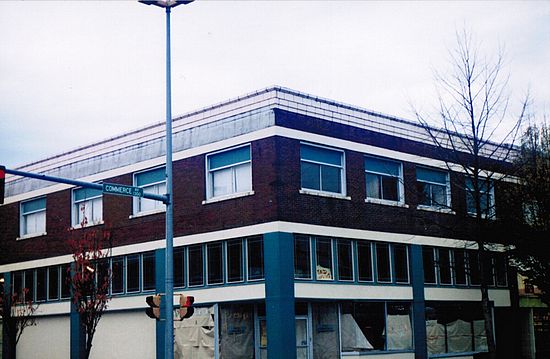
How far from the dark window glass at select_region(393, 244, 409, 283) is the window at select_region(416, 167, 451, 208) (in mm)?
2609

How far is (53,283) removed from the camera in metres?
39.6

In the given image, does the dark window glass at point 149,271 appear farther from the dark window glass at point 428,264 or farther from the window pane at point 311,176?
the dark window glass at point 428,264

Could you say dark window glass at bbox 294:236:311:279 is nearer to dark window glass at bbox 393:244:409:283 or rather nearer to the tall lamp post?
dark window glass at bbox 393:244:409:283

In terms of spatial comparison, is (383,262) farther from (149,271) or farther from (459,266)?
(149,271)

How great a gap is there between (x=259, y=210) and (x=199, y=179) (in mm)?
3763

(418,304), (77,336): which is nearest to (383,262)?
(418,304)

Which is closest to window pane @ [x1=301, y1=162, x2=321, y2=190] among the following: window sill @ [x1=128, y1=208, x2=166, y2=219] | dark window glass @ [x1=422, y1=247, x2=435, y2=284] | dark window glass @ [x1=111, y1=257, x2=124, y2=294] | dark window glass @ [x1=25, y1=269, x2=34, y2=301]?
window sill @ [x1=128, y1=208, x2=166, y2=219]

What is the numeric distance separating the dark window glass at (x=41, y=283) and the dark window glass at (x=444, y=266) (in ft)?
62.2

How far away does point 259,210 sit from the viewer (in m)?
29.9

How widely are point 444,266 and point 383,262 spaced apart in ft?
14.7

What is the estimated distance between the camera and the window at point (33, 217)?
1622 inches

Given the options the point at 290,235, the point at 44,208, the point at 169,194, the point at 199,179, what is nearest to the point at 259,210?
the point at 290,235

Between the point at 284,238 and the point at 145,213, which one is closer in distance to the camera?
the point at 284,238

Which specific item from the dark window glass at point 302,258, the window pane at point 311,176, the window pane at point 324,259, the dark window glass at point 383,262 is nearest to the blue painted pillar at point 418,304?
the dark window glass at point 383,262
